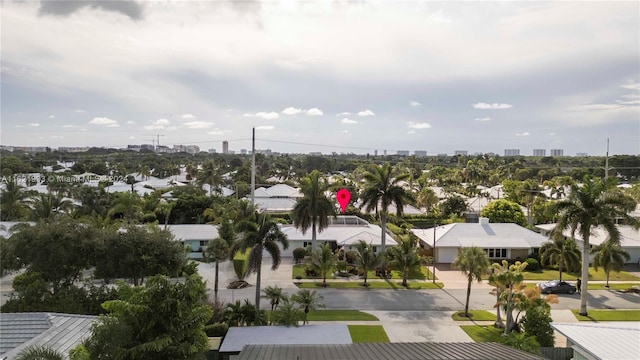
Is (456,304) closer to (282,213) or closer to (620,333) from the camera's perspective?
(620,333)

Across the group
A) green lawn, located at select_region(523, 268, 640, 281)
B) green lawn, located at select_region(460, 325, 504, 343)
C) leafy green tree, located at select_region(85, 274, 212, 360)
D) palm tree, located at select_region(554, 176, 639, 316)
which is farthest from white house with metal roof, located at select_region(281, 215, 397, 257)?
leafy green tree, located at select_region(85, 274, 212, 360)

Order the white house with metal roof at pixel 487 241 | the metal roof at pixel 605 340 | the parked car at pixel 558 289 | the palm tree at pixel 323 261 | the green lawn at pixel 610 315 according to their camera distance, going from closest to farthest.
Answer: the metal roof at pixel 605 340 → the green lawn at pixel 610 315 → the parked car at pixel 558 289 → the palm tree at pixel 323 261 → the white house with metal roof at pixel 487 241

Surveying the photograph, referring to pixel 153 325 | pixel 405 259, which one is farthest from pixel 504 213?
pixel 153 325

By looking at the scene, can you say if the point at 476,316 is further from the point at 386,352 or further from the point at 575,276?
the point at 575,276

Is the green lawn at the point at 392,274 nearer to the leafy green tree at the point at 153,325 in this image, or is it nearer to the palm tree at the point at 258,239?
the palm tree at the point at 258,239

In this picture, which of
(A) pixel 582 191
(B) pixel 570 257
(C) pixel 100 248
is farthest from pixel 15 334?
(B) pixel 570 257

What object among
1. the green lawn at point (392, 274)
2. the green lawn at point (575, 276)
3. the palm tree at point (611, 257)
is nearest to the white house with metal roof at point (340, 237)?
the green lawn at point (392, 274)
